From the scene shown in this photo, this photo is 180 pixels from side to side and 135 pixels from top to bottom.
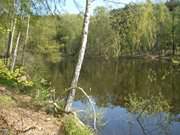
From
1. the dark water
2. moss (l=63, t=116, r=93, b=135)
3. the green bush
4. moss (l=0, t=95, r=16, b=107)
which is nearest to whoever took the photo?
moss (l=63, t=116, r=93, b=135)

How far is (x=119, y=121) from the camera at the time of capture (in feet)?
63.6

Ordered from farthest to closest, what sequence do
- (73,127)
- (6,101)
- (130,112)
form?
(130,112)
(6,101)
(73,127)

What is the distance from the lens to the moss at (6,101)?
9.85 m

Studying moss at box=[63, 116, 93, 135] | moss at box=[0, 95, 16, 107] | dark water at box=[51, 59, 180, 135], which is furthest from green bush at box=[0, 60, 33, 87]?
moss at box=[63, 116, 93, 135]

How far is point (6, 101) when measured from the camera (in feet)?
33.3

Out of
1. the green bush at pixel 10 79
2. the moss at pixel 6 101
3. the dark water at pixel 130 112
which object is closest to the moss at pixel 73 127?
the moss at pixel 6 101

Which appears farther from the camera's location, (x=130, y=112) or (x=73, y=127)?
(x=130, y=112)

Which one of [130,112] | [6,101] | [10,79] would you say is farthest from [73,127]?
[130,112]

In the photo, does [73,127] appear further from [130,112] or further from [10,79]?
[130,112]

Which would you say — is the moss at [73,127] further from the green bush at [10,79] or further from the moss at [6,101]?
the green bush at [10,79]

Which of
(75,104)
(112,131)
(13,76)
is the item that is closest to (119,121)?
(112,131)

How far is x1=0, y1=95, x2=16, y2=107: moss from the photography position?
388 inches

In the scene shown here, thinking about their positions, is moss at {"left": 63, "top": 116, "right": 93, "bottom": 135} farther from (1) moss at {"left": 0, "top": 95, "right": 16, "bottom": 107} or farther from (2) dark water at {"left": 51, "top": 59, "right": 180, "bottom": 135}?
(2) dark water at {"left": 51, "top": 59, "right": 180, "bottom": 135}

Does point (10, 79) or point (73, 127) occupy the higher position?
point (10, 79)
